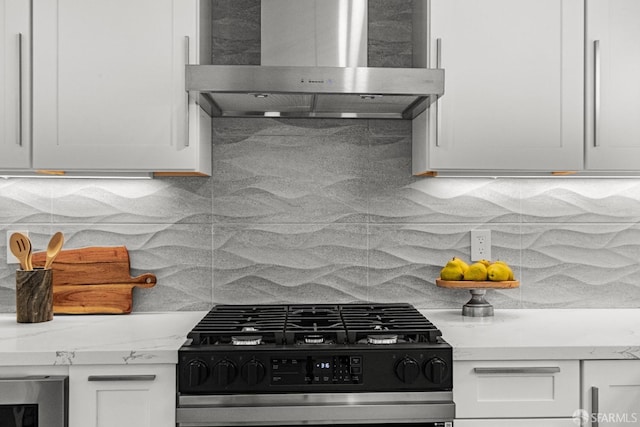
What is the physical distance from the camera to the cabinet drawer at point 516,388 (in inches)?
70.3

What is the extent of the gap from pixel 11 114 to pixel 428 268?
163 centimetres

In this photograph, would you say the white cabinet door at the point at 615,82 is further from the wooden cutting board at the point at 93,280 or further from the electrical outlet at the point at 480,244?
the wooden cutting board at the point at 93,280

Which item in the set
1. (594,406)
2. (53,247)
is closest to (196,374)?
(53,247)

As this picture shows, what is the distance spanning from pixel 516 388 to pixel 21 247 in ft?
5.83

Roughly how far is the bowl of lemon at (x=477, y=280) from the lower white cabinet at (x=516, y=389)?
50 centimetres

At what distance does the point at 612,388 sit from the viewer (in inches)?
71.2

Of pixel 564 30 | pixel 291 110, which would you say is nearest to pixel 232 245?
pixel 291 110

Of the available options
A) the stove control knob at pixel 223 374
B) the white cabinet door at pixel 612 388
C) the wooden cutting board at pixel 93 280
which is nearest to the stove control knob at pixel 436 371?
the white cabinet door at pixel 612 388

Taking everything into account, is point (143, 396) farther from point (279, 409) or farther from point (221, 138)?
point (221, 138)

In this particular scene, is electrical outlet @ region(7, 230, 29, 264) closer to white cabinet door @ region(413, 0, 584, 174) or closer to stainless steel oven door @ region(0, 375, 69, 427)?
stainless steel oven door @ region(0, 375, 69, 427)

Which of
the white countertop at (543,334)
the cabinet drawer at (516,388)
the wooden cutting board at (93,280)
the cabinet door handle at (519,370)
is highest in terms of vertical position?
the wooden cutting board at (93,280)

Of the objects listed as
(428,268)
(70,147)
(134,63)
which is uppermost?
(134,63)

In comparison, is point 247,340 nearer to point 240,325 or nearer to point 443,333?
point 240,325

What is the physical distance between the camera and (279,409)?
1719mm
